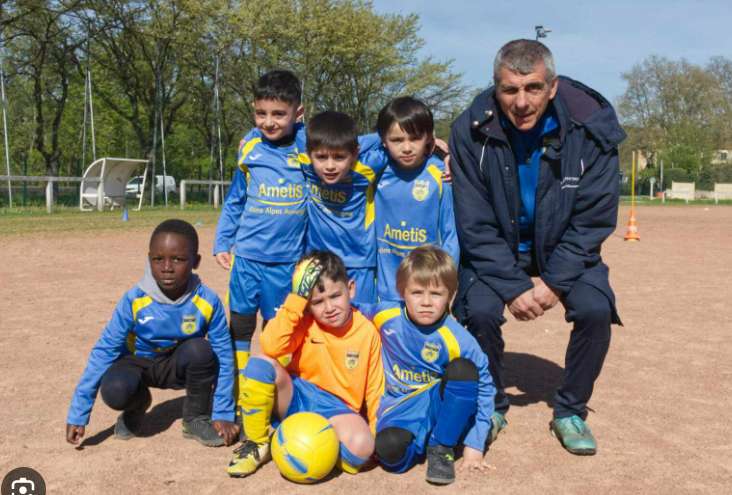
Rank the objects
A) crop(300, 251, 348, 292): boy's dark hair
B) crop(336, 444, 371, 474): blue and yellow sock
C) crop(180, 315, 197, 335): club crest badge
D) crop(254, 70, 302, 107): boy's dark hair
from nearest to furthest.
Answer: crop(336, 444, 371, 474): blue and yellow sock, crop(300, 251, 348, 292): boy's dark hair, crop(180, 315, 197, 335): club crest badge, crop(254, 70, 302, 107): boy's dark hair

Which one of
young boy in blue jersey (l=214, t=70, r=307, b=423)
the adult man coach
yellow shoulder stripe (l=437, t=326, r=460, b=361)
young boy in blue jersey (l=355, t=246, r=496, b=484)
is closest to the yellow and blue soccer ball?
young boy in blue jersey (l=355, t=246, r=496, b=484)

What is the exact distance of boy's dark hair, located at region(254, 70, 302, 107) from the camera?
404 cm

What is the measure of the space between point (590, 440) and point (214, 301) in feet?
7.20

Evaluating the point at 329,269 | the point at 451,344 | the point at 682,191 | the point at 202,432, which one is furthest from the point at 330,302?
the point at 682,191

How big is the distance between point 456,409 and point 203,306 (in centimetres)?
153

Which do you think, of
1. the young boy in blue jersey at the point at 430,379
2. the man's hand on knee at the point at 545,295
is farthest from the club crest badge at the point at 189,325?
the man's hand on knee at the point at 545,295

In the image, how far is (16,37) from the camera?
28031 mm

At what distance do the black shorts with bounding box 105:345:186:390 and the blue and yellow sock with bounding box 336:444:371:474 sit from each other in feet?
3.59

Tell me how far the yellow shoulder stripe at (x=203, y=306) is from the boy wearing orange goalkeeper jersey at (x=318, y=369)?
1.59 feet

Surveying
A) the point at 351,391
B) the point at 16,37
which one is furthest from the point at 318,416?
the point at 16,37

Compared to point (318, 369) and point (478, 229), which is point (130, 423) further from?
point (478, 229)

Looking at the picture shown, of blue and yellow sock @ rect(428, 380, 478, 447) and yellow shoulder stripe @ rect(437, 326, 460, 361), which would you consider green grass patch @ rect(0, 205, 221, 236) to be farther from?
blue and yellow sock @ rect(428, 380, 478, 447)

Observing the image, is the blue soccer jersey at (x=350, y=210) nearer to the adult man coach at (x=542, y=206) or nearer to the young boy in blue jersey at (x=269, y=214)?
the young boy in blue jersey at (x=269, y=214)

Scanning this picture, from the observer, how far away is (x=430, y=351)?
3391mm
